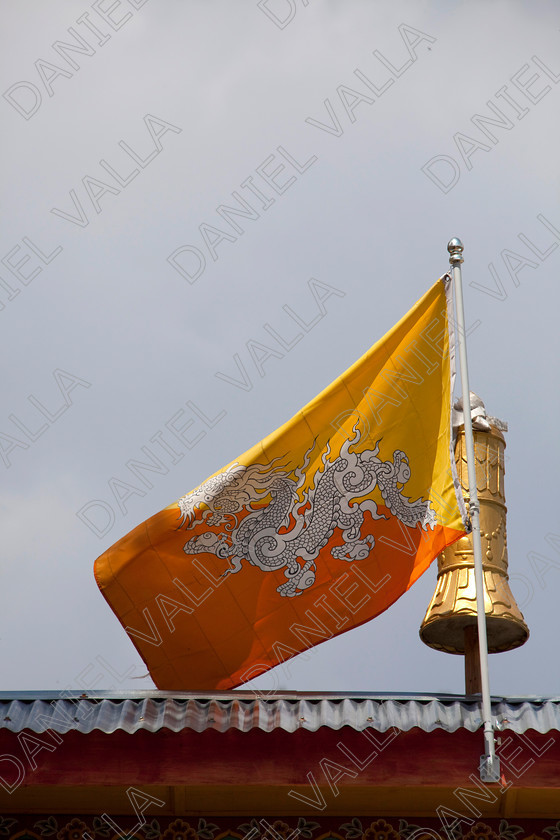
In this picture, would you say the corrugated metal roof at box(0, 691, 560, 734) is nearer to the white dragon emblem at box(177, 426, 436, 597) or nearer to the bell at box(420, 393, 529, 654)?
the bell at box(420, 393, 529, 654)

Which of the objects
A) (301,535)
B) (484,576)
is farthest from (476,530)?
(301,535)

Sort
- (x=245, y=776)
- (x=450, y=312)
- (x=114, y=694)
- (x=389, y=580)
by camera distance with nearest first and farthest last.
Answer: (x=245, y=776), (x=114, y=694), (x=389, y=580), (x=450, y=312)

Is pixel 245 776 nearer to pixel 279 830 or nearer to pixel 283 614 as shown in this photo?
pixel 279 830

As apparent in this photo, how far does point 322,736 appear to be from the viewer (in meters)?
6.20

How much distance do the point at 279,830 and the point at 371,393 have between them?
3030 mm

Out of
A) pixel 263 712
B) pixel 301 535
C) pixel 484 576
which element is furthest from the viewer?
pixel 484 576

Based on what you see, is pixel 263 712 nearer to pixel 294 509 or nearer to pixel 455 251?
pixel 294 509

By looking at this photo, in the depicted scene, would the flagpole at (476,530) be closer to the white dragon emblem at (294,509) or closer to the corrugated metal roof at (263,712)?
the corrugated metal roof at (263,712)

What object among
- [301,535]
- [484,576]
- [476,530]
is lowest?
[301,535]

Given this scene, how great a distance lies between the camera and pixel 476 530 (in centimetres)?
707

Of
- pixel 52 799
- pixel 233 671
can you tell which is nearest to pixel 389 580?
pixel 233 671

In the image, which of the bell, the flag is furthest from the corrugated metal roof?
the bell

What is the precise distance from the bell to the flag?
52cm

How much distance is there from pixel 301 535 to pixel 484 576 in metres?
1.40
